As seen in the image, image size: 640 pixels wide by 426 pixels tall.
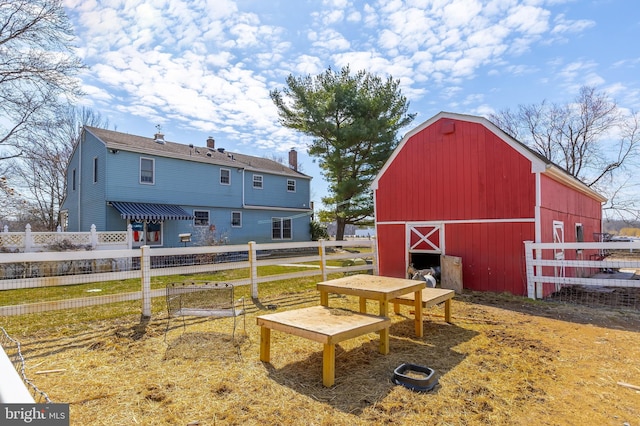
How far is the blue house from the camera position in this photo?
16.1 meters

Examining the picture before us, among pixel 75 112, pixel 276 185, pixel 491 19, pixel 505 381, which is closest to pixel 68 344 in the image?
pixel 505 381

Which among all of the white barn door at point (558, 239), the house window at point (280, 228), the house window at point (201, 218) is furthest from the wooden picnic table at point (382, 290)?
the house window at point (280, 228)

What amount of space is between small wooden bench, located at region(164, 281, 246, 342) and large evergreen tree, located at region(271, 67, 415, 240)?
48.8 feet

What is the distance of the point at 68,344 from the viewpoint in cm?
457

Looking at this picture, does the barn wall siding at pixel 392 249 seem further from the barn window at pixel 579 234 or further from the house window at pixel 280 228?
the house window at pixel 280 228

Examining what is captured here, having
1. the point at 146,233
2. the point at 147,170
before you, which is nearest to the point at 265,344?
the point at 146,233

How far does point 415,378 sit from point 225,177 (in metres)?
18.7

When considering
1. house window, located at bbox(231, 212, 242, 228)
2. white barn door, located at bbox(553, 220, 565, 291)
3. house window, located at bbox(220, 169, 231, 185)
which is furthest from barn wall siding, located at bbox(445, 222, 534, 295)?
house window, located at bbox(220, 169, 231, 185)

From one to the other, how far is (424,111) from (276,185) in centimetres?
1074

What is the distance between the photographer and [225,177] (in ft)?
67.2

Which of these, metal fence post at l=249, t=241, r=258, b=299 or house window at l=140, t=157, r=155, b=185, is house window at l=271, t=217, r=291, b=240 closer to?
house window at l=140, t=157, r=155, b=185

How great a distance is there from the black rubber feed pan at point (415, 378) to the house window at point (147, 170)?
664 inches

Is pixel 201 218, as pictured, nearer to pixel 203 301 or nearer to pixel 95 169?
pixel 95 169

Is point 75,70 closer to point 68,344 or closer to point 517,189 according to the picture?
point 68,344
